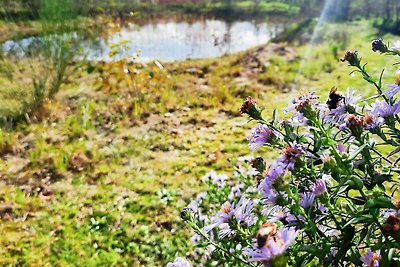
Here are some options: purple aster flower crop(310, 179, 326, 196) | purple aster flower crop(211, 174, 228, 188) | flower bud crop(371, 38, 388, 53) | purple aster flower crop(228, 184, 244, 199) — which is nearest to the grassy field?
flower bud crop(371, 38, 388, 53)

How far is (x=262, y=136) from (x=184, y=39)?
11727 mm

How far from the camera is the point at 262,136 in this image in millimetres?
1218

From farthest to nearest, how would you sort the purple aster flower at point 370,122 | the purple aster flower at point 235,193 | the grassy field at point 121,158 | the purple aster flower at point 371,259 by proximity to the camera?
the grassy field at point 121,158 → the purple aster flower at point 235,193 → the purple aster flower at point 370,122 → the purple aster flower at point 371,259

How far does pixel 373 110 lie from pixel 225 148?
365 centimetres

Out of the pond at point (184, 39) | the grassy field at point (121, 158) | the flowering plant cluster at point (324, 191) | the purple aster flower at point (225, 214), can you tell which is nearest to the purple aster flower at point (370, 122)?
the flowering plant cluster at point (324, 191)

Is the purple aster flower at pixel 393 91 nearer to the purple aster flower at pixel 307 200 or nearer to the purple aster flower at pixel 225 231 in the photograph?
Answer: the purple aster flower at pixel 307 200

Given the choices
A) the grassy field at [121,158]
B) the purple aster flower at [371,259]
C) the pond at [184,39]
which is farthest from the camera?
the pond at [184,39]

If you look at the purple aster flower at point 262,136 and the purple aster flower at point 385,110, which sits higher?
the purple aster flower at point 385,110

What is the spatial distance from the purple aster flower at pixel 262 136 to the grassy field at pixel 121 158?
66 centimetres

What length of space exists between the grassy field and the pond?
6.38 feet

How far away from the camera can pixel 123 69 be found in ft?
21.6

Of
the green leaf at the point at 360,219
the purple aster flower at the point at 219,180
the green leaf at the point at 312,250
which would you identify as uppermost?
the green leaf at the point at 360,219

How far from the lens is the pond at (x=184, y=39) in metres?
10.1

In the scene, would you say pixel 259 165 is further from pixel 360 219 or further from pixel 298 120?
pixel 360 219
